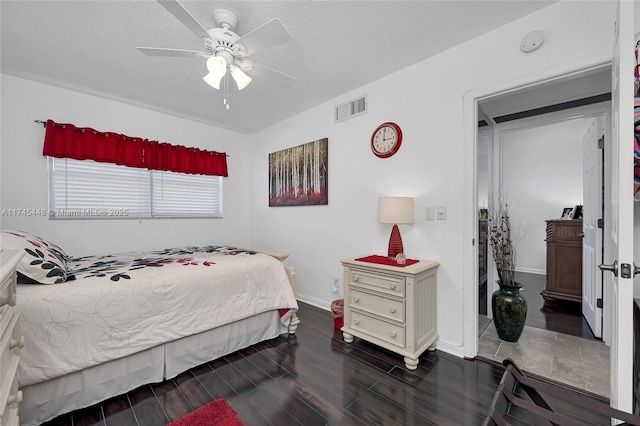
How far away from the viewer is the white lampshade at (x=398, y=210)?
7.63 ft

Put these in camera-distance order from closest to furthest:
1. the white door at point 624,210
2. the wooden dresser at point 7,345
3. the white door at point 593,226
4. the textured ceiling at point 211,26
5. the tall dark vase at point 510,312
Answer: the wooden dresser at point 7,345 < the white door at point 624,210 < the textured ceiling at point 211,26 < the tall dark vase at point 510,312 < the white door at point 593,226

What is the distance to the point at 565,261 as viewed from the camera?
3607mm

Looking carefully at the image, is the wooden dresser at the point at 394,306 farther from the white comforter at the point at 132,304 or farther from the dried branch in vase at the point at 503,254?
the dried branch in vase at the point at 503,254

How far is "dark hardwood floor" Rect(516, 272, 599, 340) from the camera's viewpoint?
2750 mm

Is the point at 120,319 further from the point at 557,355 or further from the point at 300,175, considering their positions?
the point at 557,355

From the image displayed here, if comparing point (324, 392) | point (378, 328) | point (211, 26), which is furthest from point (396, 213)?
point (211, 26)

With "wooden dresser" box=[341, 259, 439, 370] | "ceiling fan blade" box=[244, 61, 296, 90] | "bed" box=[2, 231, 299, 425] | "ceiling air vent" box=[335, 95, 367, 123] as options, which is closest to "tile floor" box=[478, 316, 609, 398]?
"wooden dresser" box=[341, 259, 439, 370]

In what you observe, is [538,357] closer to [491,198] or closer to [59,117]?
[491,198]

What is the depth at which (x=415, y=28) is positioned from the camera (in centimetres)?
204

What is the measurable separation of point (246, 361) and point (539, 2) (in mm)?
3383

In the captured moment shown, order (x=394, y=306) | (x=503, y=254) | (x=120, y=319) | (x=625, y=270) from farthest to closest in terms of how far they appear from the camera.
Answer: (x=503, y=254) < (x=394, y=306) < (x=120, y=319) < (x=625, y=270)

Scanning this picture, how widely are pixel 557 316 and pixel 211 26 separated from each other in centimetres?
461

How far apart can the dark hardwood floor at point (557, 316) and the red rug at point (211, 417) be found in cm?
314

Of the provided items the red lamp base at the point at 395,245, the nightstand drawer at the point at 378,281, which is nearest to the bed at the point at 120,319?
the nightstand drawer at the point at 378,281
